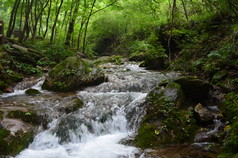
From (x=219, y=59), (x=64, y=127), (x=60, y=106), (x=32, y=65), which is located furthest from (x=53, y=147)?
(x=32, y=65)

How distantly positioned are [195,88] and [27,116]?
4.92 metres

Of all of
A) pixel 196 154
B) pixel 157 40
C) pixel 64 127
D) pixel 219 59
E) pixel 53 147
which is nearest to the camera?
pixel 196 154

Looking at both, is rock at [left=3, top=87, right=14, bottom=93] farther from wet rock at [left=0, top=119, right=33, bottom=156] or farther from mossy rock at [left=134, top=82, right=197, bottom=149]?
mossy rock at [left=134, top=82, right=197, bottom=149]

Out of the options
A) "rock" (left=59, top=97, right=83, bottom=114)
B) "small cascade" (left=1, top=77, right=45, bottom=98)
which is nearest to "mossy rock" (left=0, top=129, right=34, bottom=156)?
"rock" (left=59, top=97, right=83, bottom=114)

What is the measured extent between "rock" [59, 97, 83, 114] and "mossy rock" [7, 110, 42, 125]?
78cm

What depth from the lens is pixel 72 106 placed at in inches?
232

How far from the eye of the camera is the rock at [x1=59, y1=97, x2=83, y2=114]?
5.73 metres

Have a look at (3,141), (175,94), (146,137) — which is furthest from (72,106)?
(175,94)

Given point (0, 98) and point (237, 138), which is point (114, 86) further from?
point (237, 138)

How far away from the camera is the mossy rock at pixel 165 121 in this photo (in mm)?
4539

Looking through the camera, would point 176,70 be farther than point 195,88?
Yes

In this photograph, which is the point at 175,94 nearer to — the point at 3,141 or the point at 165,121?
the point at 165,121

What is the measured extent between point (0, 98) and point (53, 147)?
3.40m

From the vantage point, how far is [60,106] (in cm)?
591
